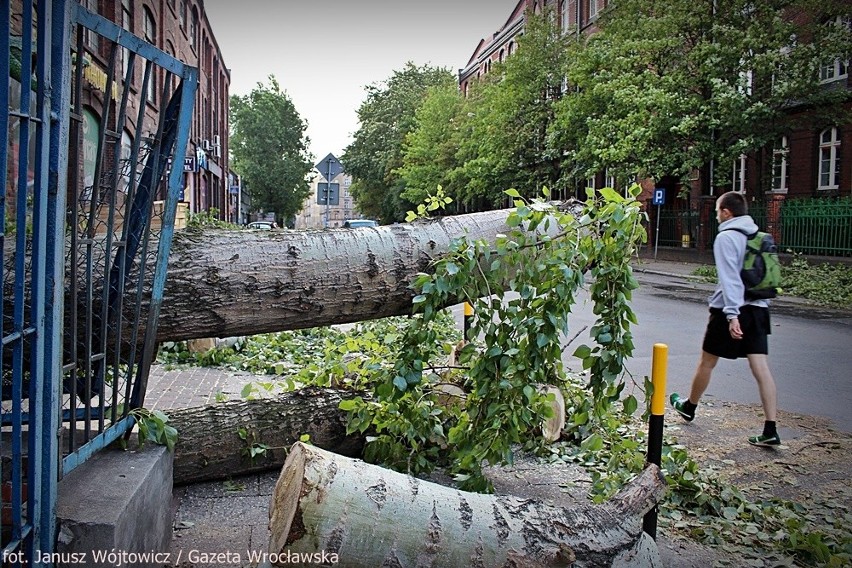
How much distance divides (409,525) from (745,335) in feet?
12.3

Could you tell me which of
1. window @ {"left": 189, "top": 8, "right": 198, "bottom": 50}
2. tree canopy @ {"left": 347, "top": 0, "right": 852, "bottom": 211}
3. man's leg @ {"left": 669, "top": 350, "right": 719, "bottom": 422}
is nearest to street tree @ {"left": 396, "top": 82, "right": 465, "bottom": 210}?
window @ {"left": 189, "top": 8, "right": 198, "bottom": 50}

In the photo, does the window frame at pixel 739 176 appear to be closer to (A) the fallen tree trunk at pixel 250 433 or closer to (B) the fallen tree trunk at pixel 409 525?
(A) the fallen tree trunk at pixel 250 433

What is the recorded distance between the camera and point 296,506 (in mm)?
2570

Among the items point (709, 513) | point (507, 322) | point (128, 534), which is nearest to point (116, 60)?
point (128, 534)

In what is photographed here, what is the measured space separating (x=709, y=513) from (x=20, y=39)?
391 cm

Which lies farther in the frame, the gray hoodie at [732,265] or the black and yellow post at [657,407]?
the gray hoodie at [732,265]

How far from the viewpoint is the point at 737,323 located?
17.8 feet

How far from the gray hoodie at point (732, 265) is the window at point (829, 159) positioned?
75.5 feet

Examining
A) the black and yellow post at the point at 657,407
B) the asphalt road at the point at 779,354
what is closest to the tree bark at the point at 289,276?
the asphalt road at the point at 779,354

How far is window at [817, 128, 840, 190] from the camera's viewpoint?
84.3 ft

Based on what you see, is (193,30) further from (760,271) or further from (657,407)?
(657,407)

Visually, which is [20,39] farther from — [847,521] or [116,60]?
[847,521]

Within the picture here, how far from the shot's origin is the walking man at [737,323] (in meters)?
5.30

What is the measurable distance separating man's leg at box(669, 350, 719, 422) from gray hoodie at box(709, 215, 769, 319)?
395 mm
